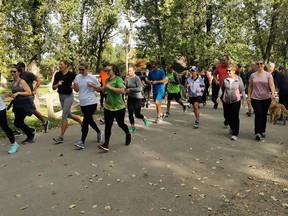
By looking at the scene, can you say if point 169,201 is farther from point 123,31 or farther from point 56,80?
point 123,31

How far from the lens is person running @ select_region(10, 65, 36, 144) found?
744cm

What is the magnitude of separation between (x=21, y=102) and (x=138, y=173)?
3.85 meters

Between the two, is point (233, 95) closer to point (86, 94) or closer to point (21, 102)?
point (86, 94)

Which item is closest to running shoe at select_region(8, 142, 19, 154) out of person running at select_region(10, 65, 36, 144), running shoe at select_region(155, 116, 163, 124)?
person running at select_region(10, 65, 36, 144)

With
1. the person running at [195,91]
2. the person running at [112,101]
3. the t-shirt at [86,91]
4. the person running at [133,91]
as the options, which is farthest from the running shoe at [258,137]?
the t-shirt at [86,91]

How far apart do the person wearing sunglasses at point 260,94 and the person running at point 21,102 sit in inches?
208

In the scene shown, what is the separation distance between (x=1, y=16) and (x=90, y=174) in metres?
8.89

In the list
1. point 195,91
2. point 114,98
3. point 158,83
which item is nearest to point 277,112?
point 195,91

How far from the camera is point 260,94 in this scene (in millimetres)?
7805

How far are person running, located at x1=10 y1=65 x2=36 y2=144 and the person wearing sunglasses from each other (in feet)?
17.3

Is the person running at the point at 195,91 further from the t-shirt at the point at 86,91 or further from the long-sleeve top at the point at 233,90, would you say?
the t-shirt at the point at 86,91

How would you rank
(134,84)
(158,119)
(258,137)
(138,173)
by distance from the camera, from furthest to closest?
(158,119) → (134,84) → (258,137) → (138,173)

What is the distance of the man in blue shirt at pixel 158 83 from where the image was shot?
10.6 metres

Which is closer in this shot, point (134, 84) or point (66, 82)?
point (66, 82)
